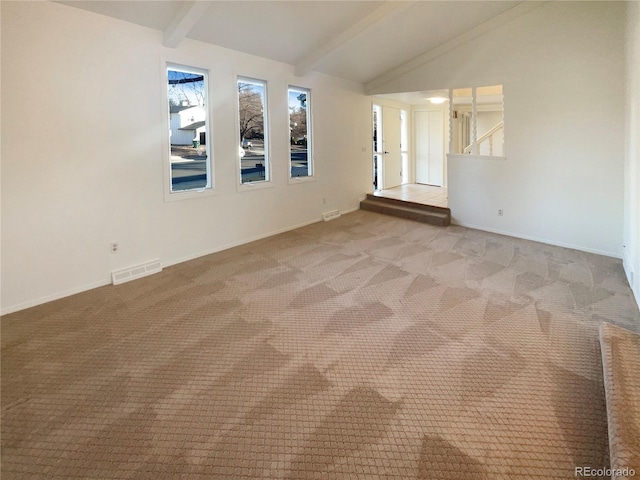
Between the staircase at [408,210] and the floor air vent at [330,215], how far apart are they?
0.83 m

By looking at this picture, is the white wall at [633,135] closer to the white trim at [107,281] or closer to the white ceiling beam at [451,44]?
the white ceiling beam at [451,44]

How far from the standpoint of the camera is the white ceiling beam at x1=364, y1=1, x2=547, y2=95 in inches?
206

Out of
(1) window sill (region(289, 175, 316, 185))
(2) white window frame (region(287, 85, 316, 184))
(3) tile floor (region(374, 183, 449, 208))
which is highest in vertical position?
(2) white window frame (region(287, 85, 316, 184))

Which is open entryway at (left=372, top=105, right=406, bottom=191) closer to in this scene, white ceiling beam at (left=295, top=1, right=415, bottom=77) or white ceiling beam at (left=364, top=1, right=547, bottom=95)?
white ceiling beam at (left=364, top=1, right=547, bottom=95)

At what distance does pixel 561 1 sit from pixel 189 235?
18.2ft

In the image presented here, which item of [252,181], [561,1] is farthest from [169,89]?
[561,1]

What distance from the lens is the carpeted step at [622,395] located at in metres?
1.56

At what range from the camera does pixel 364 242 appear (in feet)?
18.0

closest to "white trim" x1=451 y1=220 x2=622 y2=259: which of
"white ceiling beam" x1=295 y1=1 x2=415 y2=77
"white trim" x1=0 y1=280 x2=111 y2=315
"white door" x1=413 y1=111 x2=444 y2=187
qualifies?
"white ceiling beam" x1=295 y1=1 x2=415 y2=77

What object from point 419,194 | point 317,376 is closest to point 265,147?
point 419,194

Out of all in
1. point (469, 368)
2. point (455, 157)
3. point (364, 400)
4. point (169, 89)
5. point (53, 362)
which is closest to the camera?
point (364, 400)

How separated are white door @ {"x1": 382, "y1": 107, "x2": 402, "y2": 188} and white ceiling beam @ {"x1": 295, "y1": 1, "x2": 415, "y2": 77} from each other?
335 centimetres

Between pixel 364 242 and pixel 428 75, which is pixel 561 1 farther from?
pixel 364 242

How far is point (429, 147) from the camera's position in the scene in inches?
387
